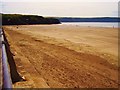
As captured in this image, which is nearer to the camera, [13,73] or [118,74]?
[13,73]

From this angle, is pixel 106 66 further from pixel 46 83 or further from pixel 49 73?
pixel 46 83

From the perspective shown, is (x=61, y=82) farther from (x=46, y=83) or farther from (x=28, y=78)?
(x=28, y=78)

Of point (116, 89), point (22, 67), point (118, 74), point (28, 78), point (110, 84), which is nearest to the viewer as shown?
point (116, 89)

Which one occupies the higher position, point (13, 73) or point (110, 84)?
point (13, 73)

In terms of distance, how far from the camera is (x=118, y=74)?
9703 mm

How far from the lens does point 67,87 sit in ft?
26.0

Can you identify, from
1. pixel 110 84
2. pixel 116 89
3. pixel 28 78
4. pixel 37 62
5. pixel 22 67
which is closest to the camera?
pixel 116 89

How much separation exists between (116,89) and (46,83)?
7.33ft

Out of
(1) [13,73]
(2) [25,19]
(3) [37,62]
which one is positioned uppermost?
(1) [13,73]

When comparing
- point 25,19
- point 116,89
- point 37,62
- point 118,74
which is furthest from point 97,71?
point 25,19

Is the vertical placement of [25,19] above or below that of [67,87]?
below

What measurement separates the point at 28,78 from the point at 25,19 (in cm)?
11318

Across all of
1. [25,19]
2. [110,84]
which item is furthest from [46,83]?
[25,19]

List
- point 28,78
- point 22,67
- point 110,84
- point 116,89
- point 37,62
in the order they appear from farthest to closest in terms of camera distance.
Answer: point 37,62 → point 22,67 → point 28,78 → point 110,84 → point 116,89
